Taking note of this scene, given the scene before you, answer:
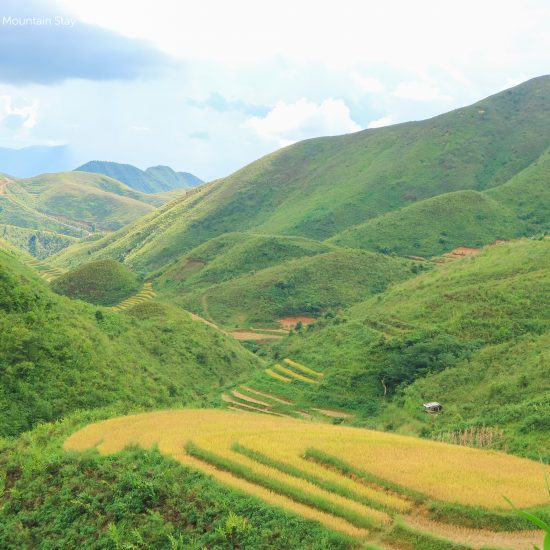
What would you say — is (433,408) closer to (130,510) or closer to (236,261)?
(130,510)

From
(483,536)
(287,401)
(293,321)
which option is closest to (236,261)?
(293,321)

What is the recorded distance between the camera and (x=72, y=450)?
74.1 feet

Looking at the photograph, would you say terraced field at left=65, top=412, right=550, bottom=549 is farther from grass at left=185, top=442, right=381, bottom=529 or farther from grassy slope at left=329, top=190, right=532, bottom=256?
grassy slope at left=329, top=190, right=532, bottom=256

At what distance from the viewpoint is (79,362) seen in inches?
1361

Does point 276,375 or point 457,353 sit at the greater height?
point 457,353

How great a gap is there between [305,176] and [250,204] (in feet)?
69.0

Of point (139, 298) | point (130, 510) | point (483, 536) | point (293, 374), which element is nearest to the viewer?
point (483, 536)

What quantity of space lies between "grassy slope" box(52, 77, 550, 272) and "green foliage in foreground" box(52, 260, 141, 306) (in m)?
52.0

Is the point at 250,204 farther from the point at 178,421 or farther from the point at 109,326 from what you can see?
the point at 178,421

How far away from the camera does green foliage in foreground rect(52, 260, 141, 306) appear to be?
88250mm

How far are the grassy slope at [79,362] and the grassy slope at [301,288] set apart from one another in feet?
94.6

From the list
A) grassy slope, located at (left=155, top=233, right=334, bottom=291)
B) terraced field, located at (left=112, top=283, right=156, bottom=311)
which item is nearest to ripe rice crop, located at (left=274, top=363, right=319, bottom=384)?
terraced field, located at (left=112, top=283, right=156, bottom=311)

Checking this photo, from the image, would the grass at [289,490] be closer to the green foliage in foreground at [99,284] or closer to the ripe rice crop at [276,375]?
the ripe rice crop at [276,375]

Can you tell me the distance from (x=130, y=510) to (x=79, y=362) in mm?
18165
